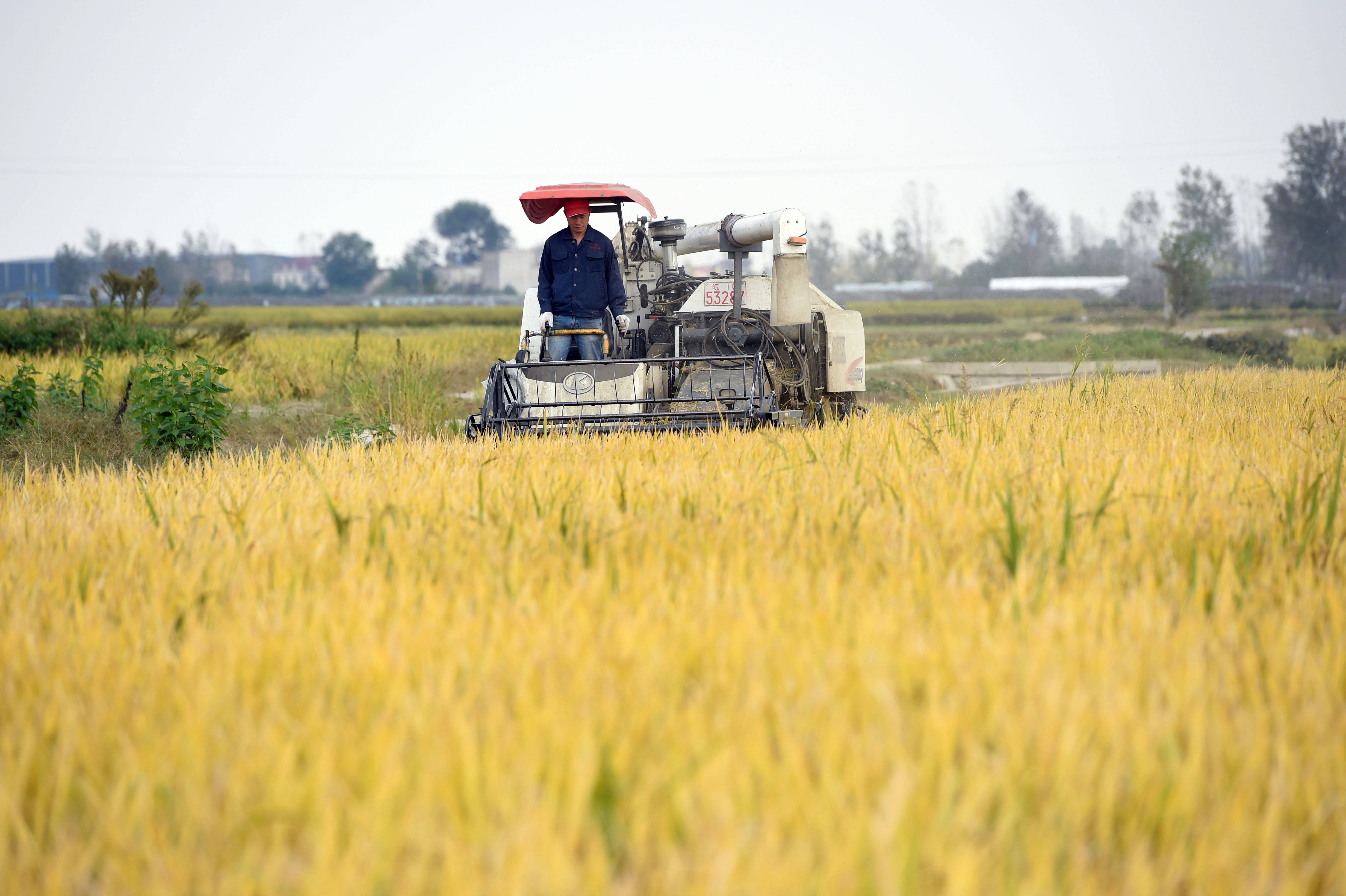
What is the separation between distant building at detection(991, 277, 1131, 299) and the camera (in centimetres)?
7238

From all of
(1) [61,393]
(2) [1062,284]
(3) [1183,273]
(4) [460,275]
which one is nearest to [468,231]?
(4) [460,275]

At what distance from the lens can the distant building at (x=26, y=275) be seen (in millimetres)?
127562

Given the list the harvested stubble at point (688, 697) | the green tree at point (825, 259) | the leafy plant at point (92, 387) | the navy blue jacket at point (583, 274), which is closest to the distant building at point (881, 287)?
the green tree at point (825, 259)

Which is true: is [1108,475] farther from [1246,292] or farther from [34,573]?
[1246,292]

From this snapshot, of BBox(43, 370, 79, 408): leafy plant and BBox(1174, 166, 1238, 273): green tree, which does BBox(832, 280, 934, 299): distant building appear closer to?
BBox(1174, 166, 1238, 273): green tree

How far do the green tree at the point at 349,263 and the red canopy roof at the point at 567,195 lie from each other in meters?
108

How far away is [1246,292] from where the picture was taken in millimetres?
55250

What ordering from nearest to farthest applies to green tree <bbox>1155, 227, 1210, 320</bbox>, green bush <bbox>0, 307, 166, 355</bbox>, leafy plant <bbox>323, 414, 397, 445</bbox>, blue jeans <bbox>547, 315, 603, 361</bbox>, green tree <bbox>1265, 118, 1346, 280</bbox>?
leafy plant <bbox>323, 414, 397, 445</bbox>
blue jeans <bbox>547, 315, 603, 361</bbox>
green bush <bbox>0, 307, 166, 355</bbox>
green tree <bbox>1155, 227, 1210, 320</bbox>
green tree <bbox>1265, 118, 1346, 280</bbox>

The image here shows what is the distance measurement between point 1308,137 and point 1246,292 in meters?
22.2

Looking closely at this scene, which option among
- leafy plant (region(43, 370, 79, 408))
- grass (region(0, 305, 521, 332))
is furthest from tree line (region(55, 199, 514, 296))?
leafy plant (region(43, 370, 79, 408))

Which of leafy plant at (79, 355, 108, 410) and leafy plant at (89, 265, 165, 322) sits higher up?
leafy plant at (89, 265, 165, 322)

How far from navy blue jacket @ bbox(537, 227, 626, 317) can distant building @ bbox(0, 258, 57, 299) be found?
13481cm

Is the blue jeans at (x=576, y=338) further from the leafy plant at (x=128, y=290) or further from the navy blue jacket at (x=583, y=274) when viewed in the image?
the leafy plant at (x=128, y=290)

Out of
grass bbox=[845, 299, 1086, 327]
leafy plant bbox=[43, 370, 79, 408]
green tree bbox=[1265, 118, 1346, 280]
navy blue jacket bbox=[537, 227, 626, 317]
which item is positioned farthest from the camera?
green tree bbox=[1265, 118, 1346, 280]
